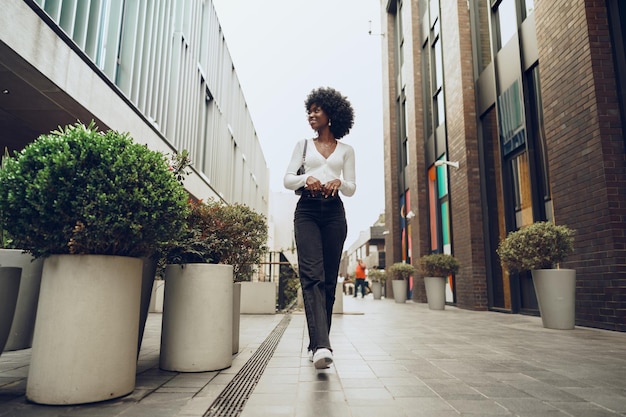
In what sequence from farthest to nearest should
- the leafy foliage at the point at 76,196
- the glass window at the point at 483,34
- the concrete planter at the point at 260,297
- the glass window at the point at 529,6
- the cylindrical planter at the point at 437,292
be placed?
1. the glass window at the point at 483,34
2. the cylindrical planter at the point at 437,292
3. the concrete planter at the point at 260,297
4. the glass window at the point at 529,6
5. the leafy foliage at the point at 76,196

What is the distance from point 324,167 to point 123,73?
800 cm

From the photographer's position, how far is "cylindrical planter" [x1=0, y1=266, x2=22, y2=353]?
217cm

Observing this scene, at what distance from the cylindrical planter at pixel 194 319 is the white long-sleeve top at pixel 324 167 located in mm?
801

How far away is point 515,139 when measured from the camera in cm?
862

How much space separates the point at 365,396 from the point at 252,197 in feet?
97.8

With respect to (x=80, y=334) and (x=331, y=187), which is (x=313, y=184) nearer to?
(x=331, y=187)

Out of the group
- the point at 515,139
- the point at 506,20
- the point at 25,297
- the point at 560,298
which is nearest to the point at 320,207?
the point at 25,297

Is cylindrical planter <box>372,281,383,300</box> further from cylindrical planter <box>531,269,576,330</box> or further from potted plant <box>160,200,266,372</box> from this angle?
potted plant <box>160,200,266,372</box>

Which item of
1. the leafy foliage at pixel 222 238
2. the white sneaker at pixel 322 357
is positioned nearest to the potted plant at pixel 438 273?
the leafy foliage at pixel 222 238

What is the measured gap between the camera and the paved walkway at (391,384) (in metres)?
1.97

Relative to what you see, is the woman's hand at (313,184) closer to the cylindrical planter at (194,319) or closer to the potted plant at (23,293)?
the cylindrical planter at (194,319)

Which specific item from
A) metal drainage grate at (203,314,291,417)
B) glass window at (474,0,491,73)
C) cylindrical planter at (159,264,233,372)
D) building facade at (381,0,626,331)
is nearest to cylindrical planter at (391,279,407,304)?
building facade at (381,0,626,331)

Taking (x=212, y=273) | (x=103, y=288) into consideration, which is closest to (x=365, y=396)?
(x=212, y=273)

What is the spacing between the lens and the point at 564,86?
647cm
